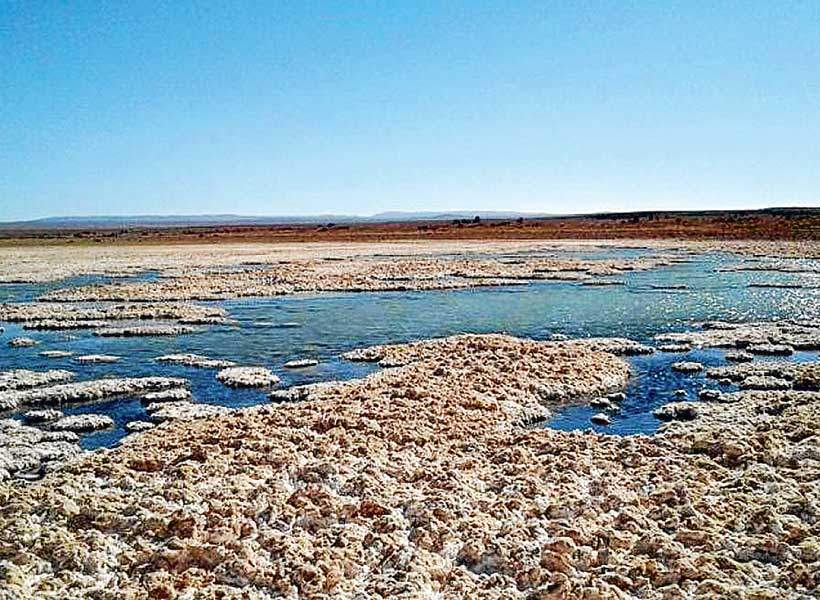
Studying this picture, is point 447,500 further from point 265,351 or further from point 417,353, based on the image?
point 265,351

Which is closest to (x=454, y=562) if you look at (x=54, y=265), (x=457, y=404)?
(x=457, y=404)

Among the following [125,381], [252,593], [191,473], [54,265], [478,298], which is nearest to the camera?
[252,593]

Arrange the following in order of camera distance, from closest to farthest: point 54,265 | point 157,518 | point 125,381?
point 157,518 < point 125,381 < point 54,265

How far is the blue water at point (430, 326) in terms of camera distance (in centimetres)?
1631

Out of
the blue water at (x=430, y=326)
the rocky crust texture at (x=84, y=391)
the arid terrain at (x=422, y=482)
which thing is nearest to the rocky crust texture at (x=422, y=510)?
the arid terrain at (x=422, y=482)

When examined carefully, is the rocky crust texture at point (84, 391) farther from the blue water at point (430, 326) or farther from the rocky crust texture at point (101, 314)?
the rocky crust texture at point (101, 314)

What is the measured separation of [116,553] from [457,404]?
7.48 m

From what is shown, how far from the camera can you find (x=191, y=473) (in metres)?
10.4

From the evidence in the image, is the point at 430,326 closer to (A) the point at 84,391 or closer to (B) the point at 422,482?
(A) the point at 84,391

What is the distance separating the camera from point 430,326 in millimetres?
24969

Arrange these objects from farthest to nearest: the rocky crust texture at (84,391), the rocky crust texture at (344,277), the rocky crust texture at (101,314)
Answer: the rocky crust texture at (344,277)
the rocky crust texture at (101,314)
the rocky crust texture at (84,391)

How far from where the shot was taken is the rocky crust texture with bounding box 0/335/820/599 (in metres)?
7.70

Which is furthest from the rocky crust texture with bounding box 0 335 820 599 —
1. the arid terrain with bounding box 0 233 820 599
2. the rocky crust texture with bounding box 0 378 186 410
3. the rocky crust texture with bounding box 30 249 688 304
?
the rocky crust texture with bounding box 30 249 688 304

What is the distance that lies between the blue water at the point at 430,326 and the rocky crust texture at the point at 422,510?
219cm
